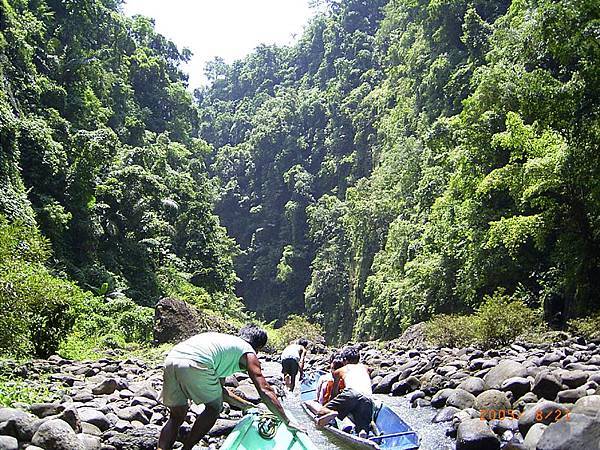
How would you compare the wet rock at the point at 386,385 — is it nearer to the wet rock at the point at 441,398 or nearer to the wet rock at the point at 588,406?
the wet rock at the point at 441,398

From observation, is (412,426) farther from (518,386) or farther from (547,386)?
(547,386)

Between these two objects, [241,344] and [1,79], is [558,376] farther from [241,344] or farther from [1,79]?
[1,79]

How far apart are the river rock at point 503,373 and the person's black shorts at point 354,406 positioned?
293 cm

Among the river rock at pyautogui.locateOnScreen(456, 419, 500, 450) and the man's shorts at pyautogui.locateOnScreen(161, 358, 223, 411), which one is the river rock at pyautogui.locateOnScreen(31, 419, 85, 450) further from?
the river rock at pyautogui.locateOnScreen(456, 419, 500, 450)

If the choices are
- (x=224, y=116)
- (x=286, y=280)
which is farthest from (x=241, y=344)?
(x=224, y=116)

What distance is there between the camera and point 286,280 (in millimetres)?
49500

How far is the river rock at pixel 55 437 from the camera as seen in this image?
5.22 meters

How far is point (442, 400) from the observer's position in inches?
379

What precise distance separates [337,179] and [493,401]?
43623 mm

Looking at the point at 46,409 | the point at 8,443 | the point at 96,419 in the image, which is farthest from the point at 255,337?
the point at 96,419

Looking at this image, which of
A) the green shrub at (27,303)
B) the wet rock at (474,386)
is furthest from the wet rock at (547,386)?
the green shrub at (27,303)

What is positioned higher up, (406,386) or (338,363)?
(338,363)

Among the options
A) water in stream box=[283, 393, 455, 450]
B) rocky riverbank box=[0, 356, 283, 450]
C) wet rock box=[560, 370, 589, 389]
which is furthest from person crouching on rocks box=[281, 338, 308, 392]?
wet rock box=[560, 370, 589, 389]

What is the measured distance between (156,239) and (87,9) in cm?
1215
